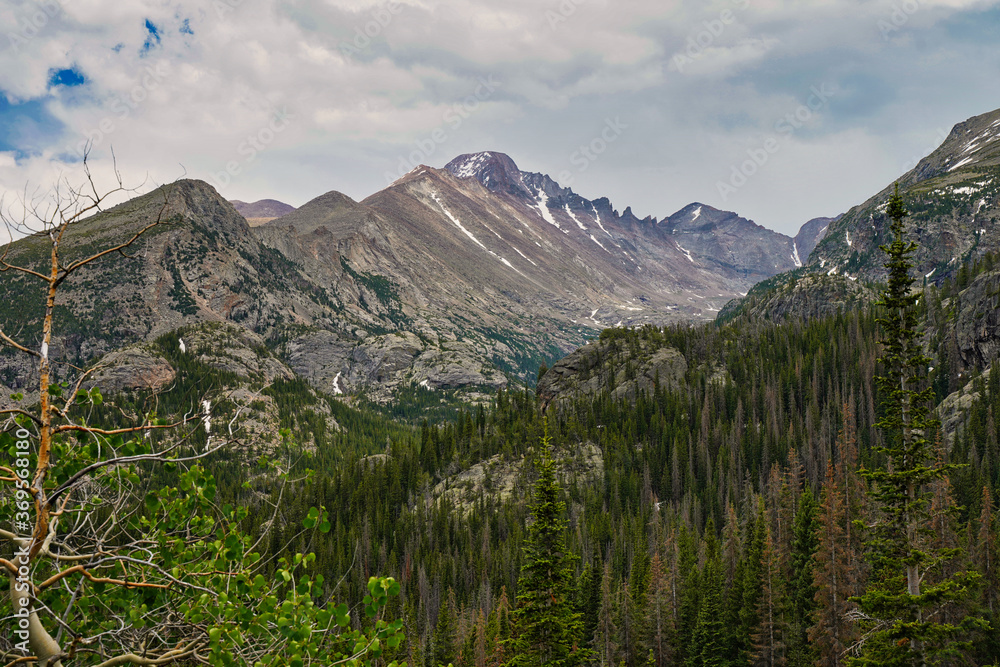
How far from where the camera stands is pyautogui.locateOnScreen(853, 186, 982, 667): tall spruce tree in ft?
67.3

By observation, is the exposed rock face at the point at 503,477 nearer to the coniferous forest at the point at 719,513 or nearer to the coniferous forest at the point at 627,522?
the coniferous forest at the point at 719,513

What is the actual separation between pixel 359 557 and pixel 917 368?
11374 centimetres

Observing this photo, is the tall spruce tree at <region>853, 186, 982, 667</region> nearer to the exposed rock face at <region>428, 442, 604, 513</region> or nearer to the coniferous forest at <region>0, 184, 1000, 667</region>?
the coniferous forest at <region>0, 184, 1000, 667</region>

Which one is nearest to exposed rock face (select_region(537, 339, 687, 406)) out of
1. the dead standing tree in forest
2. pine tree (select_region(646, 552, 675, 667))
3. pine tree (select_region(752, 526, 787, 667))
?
pine tree (select_region(646, 552, 675, 667))

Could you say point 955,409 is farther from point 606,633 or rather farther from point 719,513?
point 606,633

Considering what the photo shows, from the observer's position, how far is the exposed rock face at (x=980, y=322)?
133 metres

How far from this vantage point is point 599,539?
113 metres

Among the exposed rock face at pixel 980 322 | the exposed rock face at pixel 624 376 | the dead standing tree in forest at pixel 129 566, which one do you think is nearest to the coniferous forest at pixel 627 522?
the dead standing tree in forest at pixel 129 566

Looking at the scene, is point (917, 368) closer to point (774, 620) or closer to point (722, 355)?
point (774, 620)

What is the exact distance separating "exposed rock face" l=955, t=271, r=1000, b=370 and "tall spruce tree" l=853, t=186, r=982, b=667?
141 meters

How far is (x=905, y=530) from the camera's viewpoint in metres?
21.9

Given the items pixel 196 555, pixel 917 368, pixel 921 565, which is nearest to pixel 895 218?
pixel 917 368

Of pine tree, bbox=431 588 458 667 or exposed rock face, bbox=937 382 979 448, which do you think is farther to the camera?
exposed rock face, bbox=937 382 979 448

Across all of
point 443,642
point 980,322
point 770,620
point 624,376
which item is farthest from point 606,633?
point 624,376
